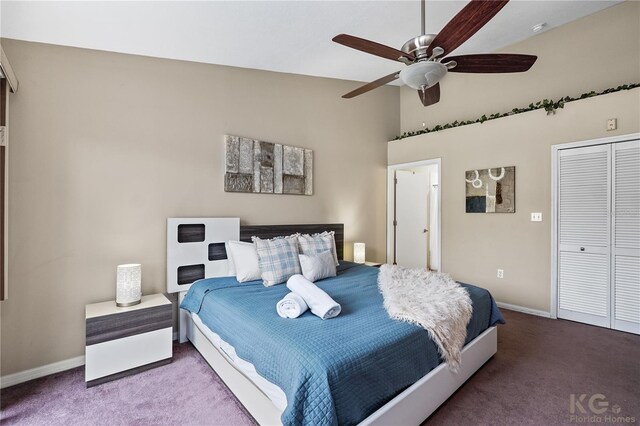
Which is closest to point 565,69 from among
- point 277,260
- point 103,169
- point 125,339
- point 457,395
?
point 457,395

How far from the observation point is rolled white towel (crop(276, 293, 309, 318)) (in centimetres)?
191

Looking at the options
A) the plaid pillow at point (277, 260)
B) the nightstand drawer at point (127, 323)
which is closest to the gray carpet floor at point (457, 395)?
the nightstand drawer at point (127, 323)

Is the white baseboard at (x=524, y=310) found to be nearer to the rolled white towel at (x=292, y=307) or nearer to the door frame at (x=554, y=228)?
the door frame at (x=554, y=228)

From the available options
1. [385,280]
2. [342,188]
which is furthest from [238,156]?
[385,280]

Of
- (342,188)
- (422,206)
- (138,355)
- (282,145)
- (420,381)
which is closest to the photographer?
(420,381)

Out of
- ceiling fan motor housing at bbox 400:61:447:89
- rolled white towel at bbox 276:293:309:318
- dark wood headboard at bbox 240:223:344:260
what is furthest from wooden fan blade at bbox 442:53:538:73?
dark wood headboard at bbox 240:223:344:260

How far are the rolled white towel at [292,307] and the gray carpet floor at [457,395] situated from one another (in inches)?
26.1

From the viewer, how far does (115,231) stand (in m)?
2.70

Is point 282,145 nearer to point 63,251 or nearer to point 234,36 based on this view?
point 234,36

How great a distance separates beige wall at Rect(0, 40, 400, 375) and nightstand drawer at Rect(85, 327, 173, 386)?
47cm

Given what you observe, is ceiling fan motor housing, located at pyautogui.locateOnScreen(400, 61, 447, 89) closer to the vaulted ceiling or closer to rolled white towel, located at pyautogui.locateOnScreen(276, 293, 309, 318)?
the vaulted ceiling

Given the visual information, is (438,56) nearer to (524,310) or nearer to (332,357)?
(332,357)

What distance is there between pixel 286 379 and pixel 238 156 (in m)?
2.51

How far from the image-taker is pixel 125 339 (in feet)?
7.76
